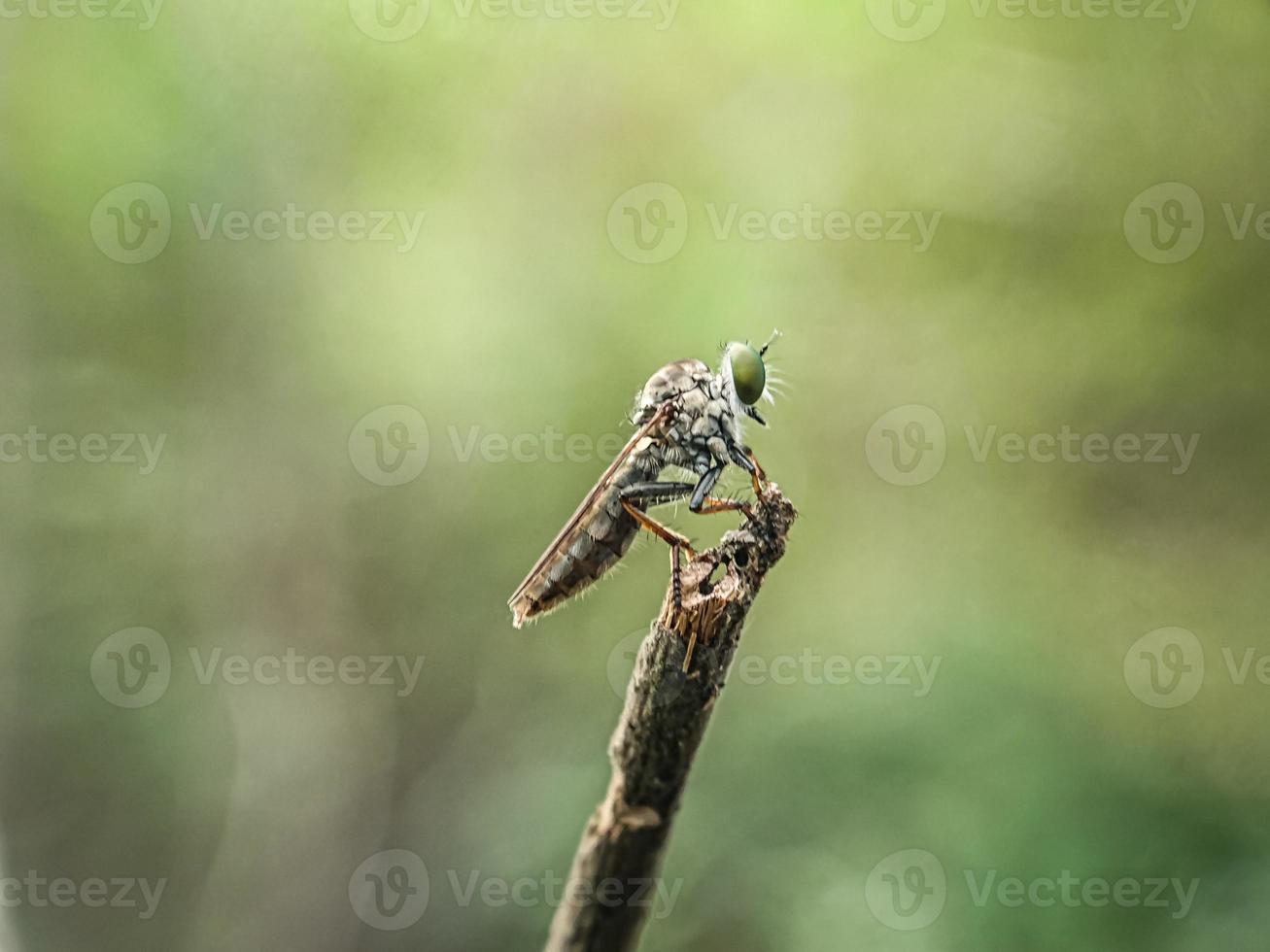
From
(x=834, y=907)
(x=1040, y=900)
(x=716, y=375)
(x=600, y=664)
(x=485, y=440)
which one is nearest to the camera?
(x=716, y=375)

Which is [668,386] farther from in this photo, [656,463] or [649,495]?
[649,495]

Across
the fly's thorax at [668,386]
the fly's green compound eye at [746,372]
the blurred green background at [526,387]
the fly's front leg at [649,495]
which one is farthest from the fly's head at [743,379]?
the blurred green background at [526,387]

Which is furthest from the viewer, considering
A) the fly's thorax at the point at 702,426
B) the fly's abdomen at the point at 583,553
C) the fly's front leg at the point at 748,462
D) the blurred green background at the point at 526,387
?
the blurred green background at the point at 526,387

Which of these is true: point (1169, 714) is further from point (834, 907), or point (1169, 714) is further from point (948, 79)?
point (948, 79)

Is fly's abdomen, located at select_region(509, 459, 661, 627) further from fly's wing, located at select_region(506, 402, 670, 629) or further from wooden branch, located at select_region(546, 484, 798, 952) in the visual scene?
wooden branch, located at select_region(546, 484, 798, 952)

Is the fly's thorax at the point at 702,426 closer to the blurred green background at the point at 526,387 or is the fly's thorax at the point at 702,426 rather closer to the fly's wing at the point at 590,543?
the fly's wing at the point at 590,543

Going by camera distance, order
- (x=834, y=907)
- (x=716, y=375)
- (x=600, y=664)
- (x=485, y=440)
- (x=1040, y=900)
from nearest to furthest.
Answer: (x=716, y=375)
(x=1040, y=900)
(x=834, y=907)
(x=600, y=664)
(x=485, y=440)

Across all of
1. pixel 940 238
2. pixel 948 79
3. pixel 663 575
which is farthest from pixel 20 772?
pixel 948 79

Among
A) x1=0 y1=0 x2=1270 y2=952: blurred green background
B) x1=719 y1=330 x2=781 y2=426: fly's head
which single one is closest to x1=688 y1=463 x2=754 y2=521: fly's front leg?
x1=719 y1=330 x2=781 y2=426: fly's head
